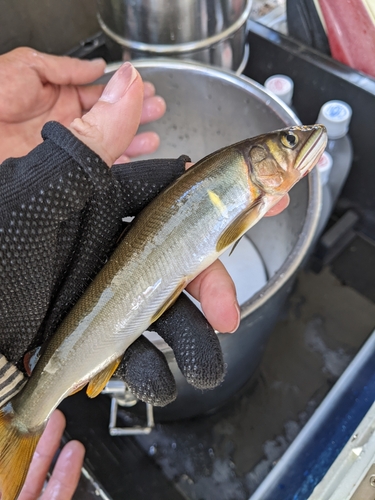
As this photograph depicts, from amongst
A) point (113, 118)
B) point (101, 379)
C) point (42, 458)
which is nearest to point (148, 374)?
point (101, 379)

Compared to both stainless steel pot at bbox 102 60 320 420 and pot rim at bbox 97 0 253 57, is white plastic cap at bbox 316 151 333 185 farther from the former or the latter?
pot rim at bbox 97 0 253 57

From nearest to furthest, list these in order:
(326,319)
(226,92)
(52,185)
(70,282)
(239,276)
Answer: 1. (52,185)
2. (70,282)
3. (226,92)
4. (239,276)
5. (326,319)

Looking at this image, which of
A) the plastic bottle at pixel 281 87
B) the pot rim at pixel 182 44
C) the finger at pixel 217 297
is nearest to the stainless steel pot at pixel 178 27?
the pot rim at pixel 182 44

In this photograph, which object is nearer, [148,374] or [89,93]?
[148,374]

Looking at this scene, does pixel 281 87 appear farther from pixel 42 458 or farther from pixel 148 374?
pixel 42 458

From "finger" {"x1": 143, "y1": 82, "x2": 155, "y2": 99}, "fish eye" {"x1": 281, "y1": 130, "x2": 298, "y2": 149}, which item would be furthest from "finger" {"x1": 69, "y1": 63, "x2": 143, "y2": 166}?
"finger" {"x1": 143, "y1": 82, "x2": 155, "y2": 99}

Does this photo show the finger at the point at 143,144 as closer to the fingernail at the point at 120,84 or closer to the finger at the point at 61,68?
the finger at the point at 61,68

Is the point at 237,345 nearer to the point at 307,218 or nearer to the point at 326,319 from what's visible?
the point at 307,218

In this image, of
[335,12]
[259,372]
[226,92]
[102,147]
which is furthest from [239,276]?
[335,12]
